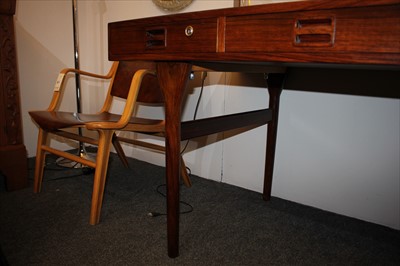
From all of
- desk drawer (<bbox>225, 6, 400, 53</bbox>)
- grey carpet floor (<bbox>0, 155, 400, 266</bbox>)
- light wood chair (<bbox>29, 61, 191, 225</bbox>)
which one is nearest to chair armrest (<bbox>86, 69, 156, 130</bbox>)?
light wood chair (<bbox>29, 61, 191, 225</bbox>)

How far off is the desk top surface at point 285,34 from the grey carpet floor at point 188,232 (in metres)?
0.61

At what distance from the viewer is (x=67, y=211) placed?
4.18 ft

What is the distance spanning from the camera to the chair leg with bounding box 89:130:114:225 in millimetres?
1152

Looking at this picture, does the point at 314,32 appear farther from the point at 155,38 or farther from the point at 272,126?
the point at 272,126

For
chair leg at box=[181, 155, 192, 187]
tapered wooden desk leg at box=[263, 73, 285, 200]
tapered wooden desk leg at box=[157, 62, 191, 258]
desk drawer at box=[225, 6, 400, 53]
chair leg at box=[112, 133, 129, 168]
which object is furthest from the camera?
chair leg at box=[112, 133, 129, 168]

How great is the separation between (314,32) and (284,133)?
0.83m

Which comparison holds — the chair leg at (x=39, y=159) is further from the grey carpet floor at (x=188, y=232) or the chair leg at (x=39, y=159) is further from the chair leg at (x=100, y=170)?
the chair leg at (x=100, y=170)

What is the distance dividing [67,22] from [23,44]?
338 millimetres

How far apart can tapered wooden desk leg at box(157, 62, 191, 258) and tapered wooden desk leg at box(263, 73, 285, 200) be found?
575 millimetres

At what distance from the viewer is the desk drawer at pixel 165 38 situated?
0.76 meters

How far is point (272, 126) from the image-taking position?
136 centimetres

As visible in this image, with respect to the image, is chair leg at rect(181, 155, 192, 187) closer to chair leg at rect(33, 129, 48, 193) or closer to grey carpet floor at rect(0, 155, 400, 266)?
grey carpet floor at rect(0, 155, 400, 266)

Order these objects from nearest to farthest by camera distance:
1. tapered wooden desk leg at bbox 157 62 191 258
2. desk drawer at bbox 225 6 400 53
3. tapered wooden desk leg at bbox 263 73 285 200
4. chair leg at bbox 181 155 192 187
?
desk drawer at bbox 225 6 400 53 < tapered wooden desk leg at bbox 157 62 191 258 < tapered wooden desk leg at bbox 263 73 285 200 < chair leg at bbox 181 155 192 187

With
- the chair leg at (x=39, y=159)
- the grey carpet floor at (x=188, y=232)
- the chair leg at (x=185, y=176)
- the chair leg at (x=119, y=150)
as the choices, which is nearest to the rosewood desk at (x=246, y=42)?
the grey carpet floor at (x=188, y=232)
